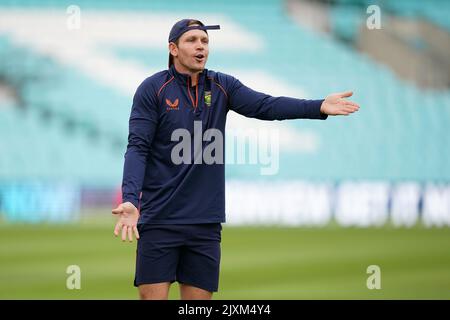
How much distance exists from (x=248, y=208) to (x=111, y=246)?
16.1ft

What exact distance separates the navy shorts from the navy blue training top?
55mm

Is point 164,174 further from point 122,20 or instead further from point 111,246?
point 122,20

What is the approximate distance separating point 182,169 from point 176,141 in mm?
157

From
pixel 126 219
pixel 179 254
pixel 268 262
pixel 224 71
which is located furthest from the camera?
pixel 224 71

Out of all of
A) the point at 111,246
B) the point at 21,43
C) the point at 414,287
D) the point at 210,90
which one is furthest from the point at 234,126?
the point at 210,90

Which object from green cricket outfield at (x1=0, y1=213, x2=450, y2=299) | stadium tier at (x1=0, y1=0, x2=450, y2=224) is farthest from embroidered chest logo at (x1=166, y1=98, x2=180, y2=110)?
stadium tier at (x1=0, y1=0, x2=450, y2=224)

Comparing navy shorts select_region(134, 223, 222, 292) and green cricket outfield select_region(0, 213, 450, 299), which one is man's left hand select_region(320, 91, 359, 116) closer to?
navy shorts select_region(134, 223, 222, 292)

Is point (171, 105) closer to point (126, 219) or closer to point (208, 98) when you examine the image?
point (208, 98)

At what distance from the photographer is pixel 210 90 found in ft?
17.2

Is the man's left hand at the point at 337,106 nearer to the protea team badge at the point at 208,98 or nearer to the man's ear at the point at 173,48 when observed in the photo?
the protea team badge at the point at 208,98

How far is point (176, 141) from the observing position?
5.12 meters

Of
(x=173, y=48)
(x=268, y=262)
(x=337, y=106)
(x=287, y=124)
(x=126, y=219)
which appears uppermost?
(x=287, y=124)

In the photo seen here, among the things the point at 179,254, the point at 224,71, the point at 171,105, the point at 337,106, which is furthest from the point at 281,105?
the point at 224,71

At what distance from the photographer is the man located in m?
5.08
